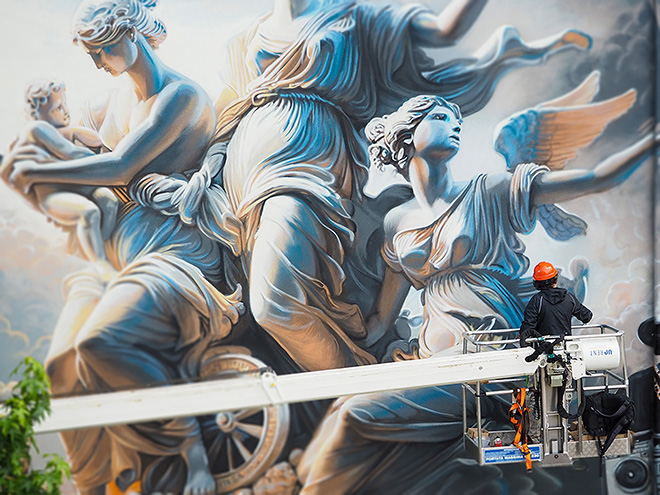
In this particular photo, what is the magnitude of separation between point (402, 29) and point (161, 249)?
11.1 ft

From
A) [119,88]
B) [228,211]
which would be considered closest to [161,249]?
[228,211]

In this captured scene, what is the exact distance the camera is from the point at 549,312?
236 inches

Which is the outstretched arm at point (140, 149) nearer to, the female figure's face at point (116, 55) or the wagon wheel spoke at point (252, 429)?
the female figure's face at point (116, 55)

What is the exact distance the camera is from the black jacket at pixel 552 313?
5969 mm

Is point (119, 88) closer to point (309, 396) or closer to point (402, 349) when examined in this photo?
point (309, 396)

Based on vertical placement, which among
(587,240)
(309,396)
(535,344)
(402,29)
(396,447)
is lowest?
(396,447)

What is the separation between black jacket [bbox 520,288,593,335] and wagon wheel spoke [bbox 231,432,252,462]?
9.84 ft

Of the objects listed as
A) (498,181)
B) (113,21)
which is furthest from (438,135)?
(113,21)

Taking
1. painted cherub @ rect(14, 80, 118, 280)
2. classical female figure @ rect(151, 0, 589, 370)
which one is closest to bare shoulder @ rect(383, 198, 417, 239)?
classical female figure @ rect(151, 0, 589, 370)

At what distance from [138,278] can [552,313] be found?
399 cm

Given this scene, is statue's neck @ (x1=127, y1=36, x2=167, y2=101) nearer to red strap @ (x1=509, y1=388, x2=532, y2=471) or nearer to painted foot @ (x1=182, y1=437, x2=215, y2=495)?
painted foot @ (x1=182, y1=437, x2=215, y2=495)

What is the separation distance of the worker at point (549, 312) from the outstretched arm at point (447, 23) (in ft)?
8.66

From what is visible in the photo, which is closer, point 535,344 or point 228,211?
point 535,344

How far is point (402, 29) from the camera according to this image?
6.65 metres
